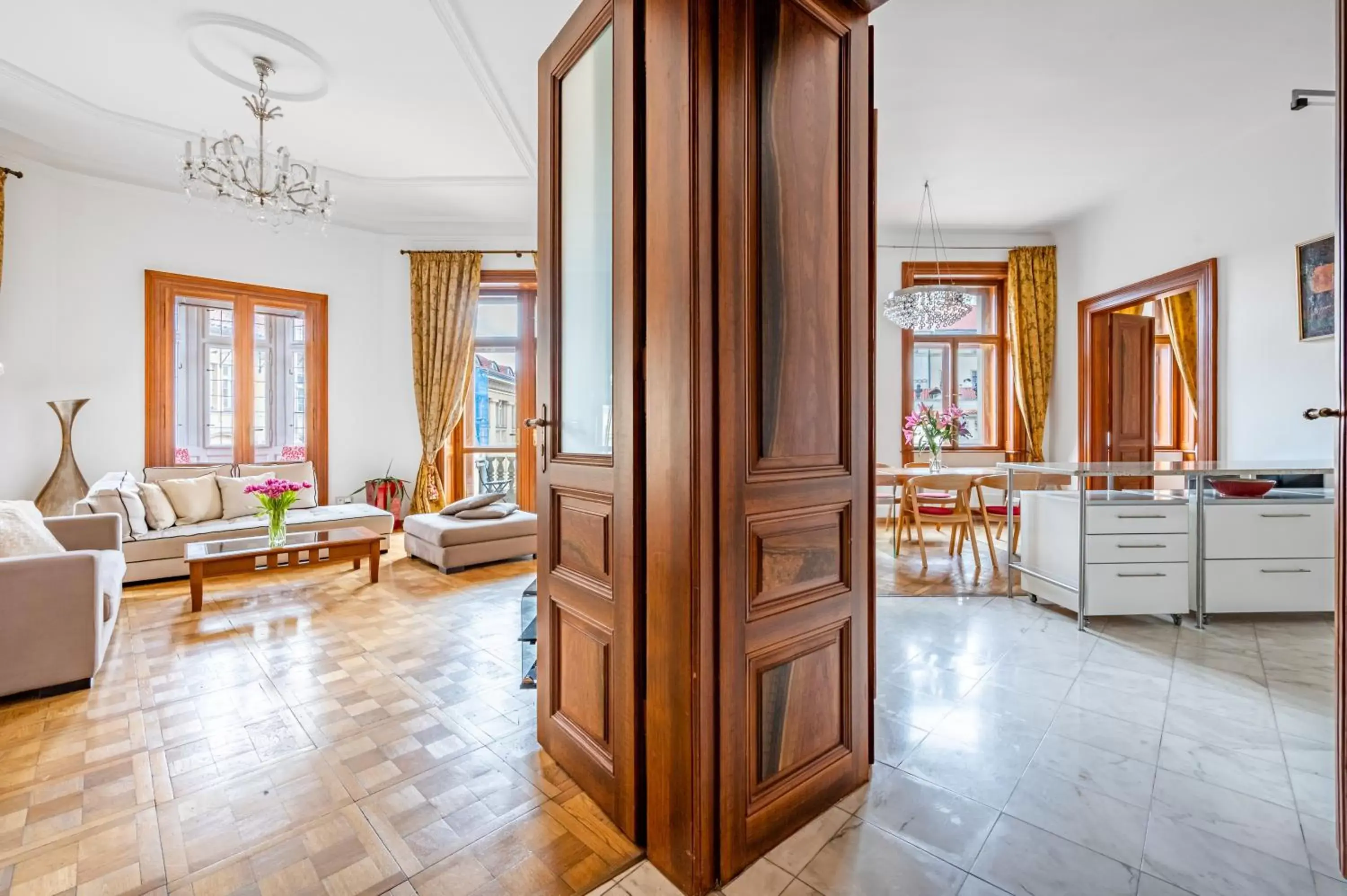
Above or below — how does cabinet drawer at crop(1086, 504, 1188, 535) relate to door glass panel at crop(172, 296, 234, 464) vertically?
below

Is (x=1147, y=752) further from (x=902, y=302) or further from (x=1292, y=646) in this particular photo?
(x=902, y=302)

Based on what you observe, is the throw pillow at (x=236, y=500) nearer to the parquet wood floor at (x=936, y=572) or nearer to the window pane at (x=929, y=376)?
the parquet wood floor at (x=936, y=572)

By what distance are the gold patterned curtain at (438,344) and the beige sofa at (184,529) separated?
3.65 ft

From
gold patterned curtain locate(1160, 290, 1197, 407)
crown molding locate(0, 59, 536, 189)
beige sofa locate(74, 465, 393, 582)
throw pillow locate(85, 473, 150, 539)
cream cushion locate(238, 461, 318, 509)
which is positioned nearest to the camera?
crown molding locate(0, 59, 536, 189)

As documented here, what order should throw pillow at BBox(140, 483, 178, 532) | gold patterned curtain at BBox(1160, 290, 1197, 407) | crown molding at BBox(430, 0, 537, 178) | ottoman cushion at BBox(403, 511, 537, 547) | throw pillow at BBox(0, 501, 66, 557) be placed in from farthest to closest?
gold patterned curtain at BBox(1160, 290, 1197, 407), ottoman cushion at BBox(403, 511, 537, 547), throw pillow at BBox(140, 483, 178, 532), crown molding at BBox(430, 0, 537, 178), throw pillow at BBox(0, 501, 66, 557)

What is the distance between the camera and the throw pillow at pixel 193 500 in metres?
4.32

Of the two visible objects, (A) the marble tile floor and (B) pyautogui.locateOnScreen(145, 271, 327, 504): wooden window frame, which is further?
(B) pyautogui.locateOnScreen(145, 271, 327, 504): wooden window frame

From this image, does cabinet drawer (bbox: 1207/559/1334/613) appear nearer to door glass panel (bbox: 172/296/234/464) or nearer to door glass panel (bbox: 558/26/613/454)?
door glass panel (bbox: 558/26/613/454)

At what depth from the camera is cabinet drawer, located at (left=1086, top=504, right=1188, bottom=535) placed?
2.95 m

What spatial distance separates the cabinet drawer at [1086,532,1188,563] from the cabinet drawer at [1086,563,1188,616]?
2 centimetres

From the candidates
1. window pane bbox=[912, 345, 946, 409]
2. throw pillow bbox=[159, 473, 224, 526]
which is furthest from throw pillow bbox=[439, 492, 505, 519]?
window pane bbox=[912, 345, 946, 409]

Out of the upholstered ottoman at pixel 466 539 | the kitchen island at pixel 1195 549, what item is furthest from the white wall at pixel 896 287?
the upholstered ottoman at pixel 466 539

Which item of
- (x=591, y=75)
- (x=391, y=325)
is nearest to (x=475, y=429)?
(x=391, y=325)

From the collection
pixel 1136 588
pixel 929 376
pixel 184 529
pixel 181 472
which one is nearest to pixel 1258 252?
pixel 929 376
